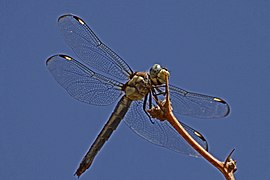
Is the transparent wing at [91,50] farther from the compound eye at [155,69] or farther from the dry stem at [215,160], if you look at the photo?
the dry stem at [215,160]

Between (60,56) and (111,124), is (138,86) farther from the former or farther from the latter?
(60,56)

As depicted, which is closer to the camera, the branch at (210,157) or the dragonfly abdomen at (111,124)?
the branch at (210,157)

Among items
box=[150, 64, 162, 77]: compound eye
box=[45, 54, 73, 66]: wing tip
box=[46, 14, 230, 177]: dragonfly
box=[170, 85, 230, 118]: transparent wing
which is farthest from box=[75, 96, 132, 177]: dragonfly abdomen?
box=[150, 64, 162, 77]: compound eye

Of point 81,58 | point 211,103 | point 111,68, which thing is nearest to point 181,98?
point 211,103

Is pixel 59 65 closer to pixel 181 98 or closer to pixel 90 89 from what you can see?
pixel 90 89

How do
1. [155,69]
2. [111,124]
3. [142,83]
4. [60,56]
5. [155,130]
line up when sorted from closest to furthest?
1. [155,69]
2. [142,83]
3. [155,130]
4. [60,56]
5. [111,124]

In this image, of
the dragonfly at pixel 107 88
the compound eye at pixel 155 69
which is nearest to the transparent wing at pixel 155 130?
the dragonfly at pixel 107 88

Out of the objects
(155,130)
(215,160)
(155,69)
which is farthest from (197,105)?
(215,160)
